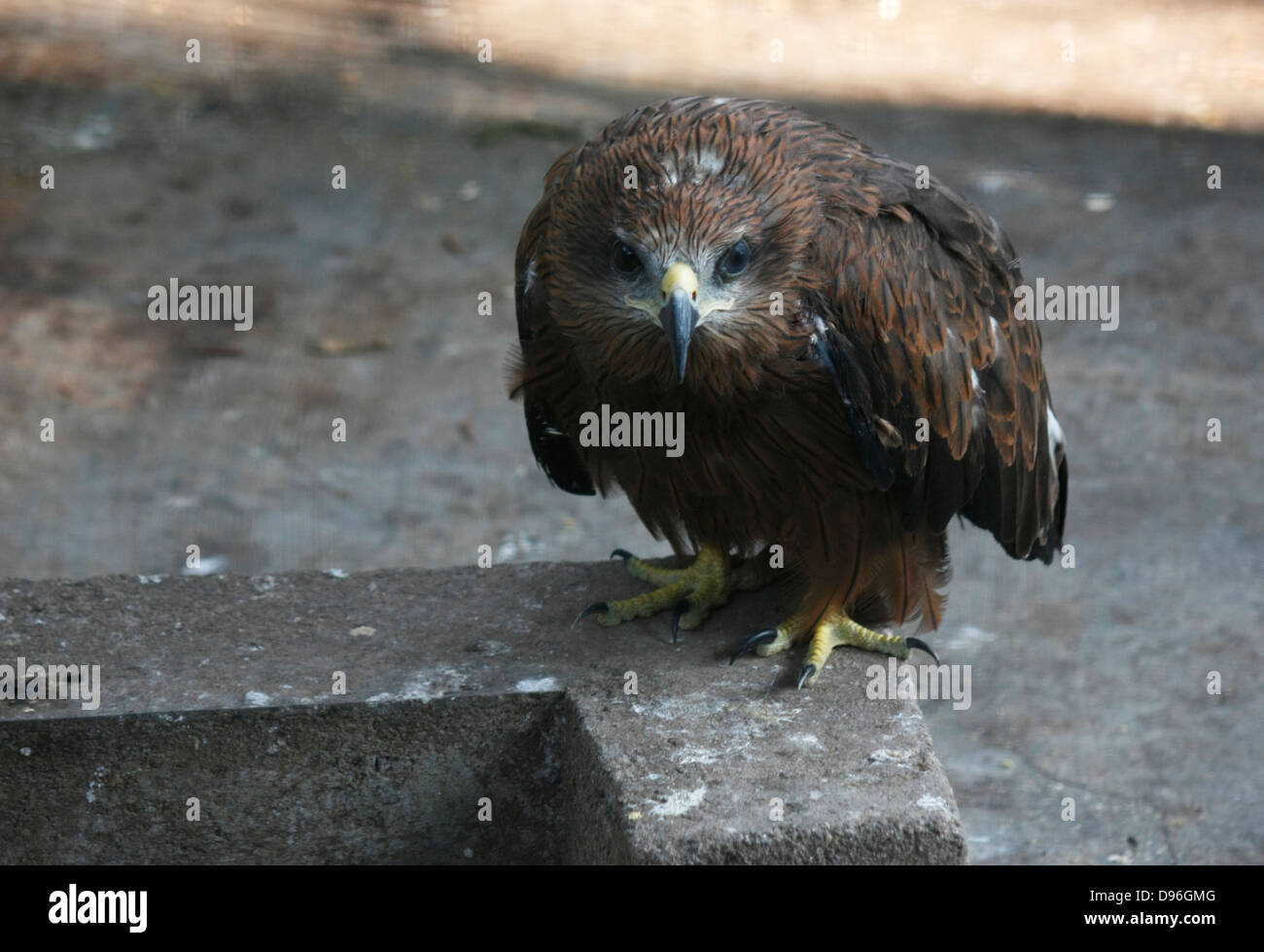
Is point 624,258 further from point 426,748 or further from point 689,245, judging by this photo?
point 426,748

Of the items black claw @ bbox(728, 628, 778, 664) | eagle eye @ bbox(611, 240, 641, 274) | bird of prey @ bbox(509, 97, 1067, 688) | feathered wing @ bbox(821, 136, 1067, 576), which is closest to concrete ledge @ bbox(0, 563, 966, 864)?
black claw @ bbox(728, 628, 778, 664)

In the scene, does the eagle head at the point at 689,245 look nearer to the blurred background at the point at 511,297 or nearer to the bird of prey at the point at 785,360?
the bird of prey at the point at 785,360

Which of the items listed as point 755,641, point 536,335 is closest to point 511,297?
point 536,335

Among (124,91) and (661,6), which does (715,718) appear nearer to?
(124,91)

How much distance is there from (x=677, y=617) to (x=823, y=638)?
0.39 meters

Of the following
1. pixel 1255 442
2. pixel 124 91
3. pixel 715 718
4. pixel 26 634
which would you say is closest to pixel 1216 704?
pixel 1255 442

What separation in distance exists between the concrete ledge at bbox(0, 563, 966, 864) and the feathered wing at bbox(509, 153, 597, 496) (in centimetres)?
58

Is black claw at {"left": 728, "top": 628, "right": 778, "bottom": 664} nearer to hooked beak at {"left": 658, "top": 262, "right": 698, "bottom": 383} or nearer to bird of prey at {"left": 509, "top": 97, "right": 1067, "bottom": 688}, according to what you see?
bird of prey at {"left": 509, "top": 97, "right": 1067, "bottom": 688}

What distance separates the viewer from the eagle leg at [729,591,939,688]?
3787 millimetres

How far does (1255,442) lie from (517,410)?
3499 mm

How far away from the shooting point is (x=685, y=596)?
4.02 m

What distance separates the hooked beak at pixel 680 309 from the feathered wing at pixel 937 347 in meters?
0.41

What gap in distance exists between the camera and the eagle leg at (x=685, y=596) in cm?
397
